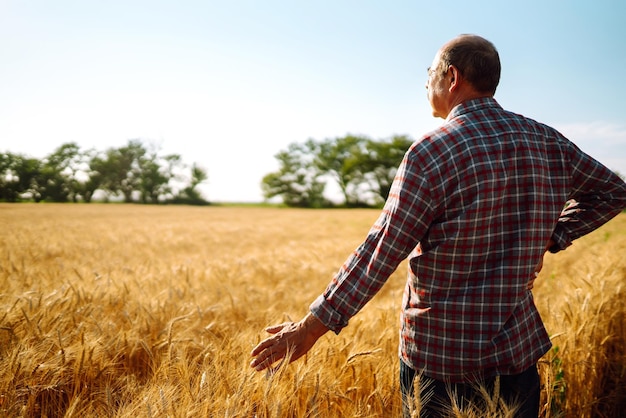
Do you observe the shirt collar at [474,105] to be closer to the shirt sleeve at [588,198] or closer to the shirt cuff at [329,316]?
the shirt sleeve at [588,198]

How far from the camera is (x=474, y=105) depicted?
4.11 ft

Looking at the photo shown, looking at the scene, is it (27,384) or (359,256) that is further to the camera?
(27,384)

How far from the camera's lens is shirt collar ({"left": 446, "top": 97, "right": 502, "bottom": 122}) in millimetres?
1253

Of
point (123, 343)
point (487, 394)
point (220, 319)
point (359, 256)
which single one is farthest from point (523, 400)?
point (220, 319)

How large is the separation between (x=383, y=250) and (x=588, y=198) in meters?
1.11

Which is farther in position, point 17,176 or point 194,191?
point 194,191

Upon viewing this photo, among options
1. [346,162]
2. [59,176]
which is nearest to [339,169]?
[346,162]

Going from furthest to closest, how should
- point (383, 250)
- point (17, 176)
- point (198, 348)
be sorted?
point (17, 176), point (198, 348), point (383, 250)

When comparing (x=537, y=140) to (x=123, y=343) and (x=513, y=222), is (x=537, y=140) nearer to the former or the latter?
(x=513, y=222)

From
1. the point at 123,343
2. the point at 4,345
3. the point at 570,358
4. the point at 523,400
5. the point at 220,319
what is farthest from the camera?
the point at 220,319

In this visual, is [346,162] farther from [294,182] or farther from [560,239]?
[560,239]

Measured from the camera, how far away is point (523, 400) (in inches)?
52.5

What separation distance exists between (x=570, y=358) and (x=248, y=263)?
3873mm

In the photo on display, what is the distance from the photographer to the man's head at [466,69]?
1231mm
